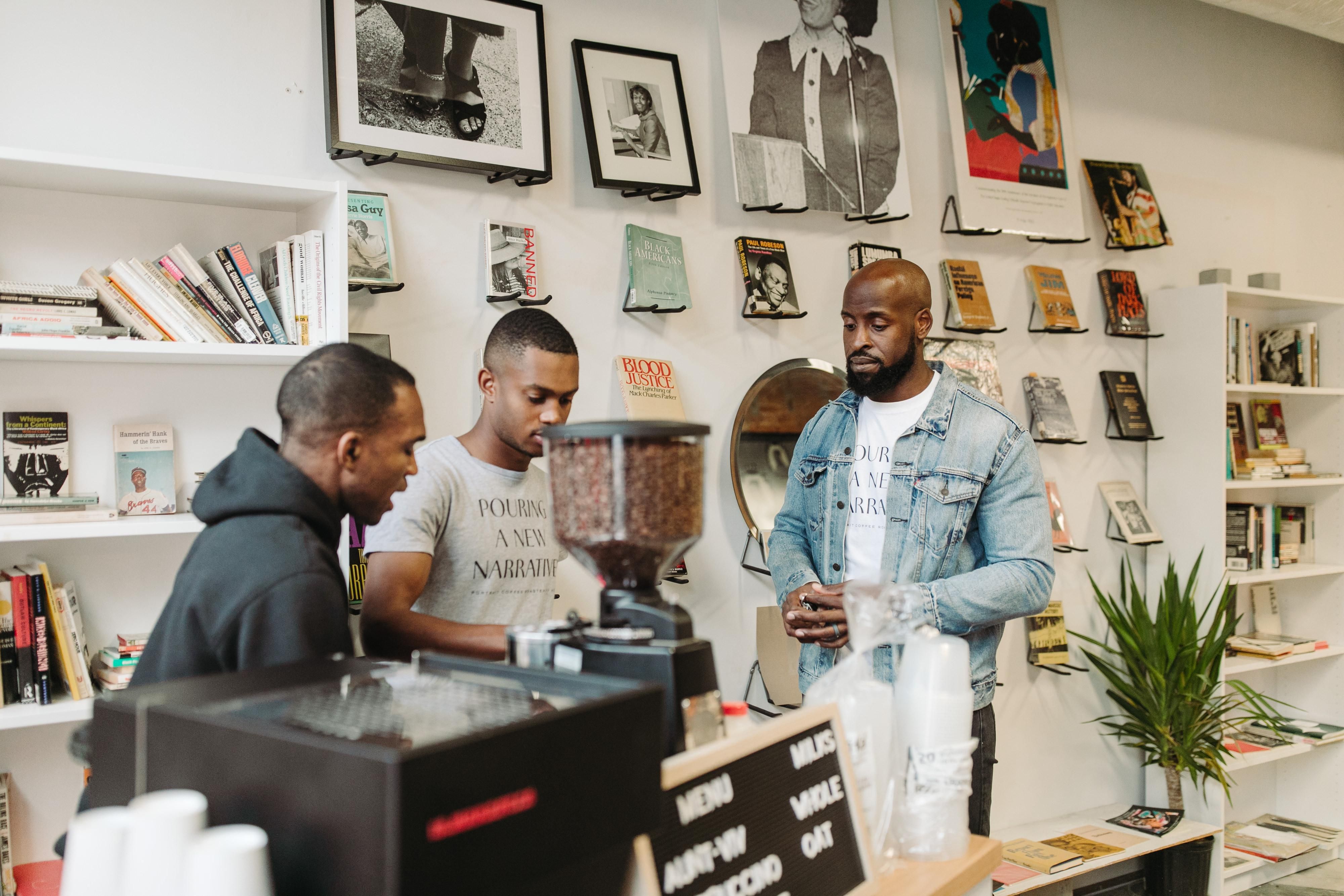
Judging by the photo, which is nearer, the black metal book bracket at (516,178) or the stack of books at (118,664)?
the stack of books at (118,664)

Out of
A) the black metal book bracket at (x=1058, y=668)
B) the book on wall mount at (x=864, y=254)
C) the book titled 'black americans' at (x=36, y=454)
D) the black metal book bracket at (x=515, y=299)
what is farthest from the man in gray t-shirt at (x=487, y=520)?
the black metal book bracket at (x=1058, y=668)

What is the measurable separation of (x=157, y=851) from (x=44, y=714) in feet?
4.83

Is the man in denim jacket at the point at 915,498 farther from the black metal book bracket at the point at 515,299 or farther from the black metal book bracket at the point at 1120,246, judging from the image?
the black metal book bracket at the point at 1120,246

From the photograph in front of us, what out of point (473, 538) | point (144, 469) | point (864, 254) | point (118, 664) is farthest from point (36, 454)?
point (864, 254)

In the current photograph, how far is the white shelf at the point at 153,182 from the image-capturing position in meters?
1.95

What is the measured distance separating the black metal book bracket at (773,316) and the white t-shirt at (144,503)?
1.68 m

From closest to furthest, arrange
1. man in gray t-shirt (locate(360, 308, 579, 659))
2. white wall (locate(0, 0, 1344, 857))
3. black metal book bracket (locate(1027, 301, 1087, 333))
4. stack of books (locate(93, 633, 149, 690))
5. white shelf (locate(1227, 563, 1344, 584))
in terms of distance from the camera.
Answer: man in gray t-shirt (locate(360, 308, 579, 659)) → stack of books (locate(93, 633, 149, 690)) → white wall (locate(0, 0, 1344, 857)) → black metal book bracket (locate(1027, 301, 1087, 333)) → white shelf (locate(1227, 563, 1344, 584))

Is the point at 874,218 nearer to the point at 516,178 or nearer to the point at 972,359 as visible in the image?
the point at 972,359

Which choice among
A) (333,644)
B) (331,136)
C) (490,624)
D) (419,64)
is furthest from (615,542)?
(419,64)

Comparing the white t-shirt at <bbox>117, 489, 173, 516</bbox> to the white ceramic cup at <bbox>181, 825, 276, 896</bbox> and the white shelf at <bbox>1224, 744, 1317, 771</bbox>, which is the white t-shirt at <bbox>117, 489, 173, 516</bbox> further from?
the white shelf at <bbox>1224, 744, 1317, 771</bbox>

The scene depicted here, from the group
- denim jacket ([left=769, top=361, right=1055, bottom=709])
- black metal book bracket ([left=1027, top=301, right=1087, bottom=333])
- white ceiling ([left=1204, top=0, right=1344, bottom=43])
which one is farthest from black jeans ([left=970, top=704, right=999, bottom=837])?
white ceiling ([left=1204, top=0, right=1344, bottom=43])

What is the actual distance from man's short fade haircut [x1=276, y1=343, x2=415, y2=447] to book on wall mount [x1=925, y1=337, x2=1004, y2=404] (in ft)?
8.16

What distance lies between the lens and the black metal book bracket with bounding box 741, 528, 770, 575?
10.1 feet

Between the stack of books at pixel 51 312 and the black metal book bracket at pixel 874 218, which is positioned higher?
the black metal book bracket at pixel 874 218
